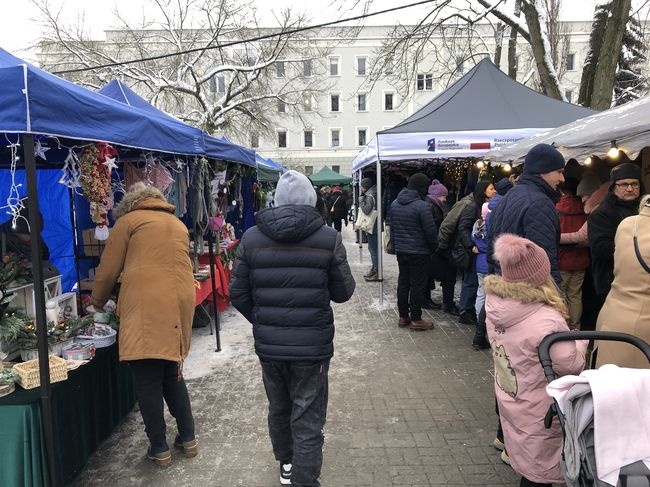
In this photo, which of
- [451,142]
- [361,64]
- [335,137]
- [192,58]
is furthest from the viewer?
[335,137]

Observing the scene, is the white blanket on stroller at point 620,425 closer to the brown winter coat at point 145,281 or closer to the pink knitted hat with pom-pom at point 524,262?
the pink knitted hat with pom-pom at point 524,262

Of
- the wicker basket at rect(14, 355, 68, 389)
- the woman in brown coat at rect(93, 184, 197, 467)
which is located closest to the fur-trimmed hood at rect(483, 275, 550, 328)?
the woman in brown coat at rect(93, 184, 197, 467)

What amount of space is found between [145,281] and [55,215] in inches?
147

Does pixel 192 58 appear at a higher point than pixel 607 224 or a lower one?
higher

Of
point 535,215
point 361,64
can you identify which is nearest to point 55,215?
point 535,215

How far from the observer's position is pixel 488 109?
23.3 feet

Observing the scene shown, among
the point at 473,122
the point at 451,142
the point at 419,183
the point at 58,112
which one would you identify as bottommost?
the point at 419,183

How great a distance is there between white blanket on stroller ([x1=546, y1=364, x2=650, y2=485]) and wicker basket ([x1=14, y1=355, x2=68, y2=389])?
108 inches

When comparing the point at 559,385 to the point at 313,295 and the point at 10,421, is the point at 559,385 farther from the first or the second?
the point at 10,421

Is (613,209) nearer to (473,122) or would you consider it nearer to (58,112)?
(473,122)

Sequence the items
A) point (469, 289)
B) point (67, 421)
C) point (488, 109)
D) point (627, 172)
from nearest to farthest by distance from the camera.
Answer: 1. point (67, 421)
2. point (627, 172)
3. point (469, 289)
4. point (488, 109)

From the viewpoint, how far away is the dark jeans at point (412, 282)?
19.8ft

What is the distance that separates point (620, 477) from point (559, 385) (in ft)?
Result: 1.01

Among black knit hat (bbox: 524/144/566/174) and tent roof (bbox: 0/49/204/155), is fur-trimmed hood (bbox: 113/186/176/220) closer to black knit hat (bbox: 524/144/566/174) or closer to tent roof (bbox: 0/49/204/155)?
tent roof (bbox: 0/49/204/155)
